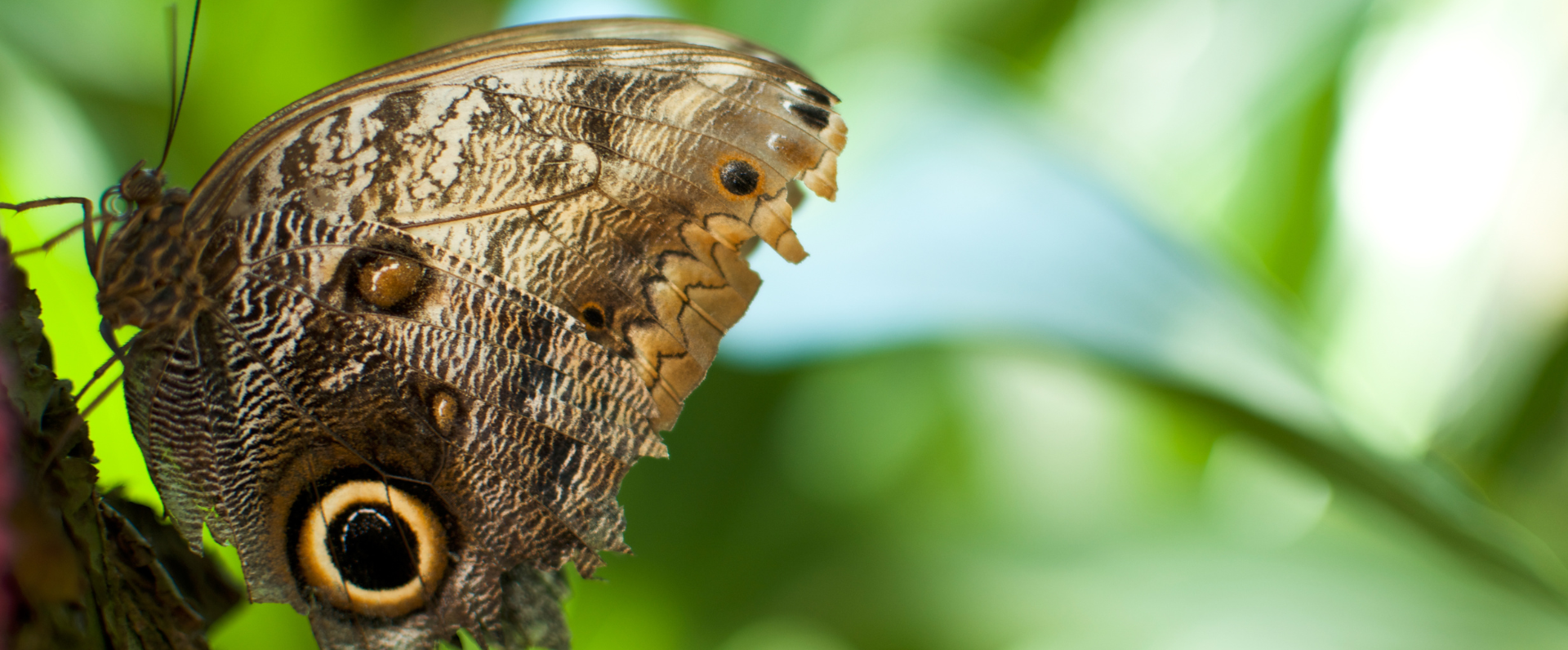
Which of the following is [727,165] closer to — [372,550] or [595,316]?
[595,316]

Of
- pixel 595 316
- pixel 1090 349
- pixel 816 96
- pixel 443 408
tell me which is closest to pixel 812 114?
pixel 816 96

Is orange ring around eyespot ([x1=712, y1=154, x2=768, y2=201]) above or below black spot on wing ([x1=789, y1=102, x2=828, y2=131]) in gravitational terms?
below

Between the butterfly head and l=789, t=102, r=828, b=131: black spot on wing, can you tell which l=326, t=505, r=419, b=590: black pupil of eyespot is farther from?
l=789, t=102, r=828, b=131: black spot on wing

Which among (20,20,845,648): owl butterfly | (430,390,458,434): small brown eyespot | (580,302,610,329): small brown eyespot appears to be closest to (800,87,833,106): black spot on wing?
(20,20,845,648): owl butterfly

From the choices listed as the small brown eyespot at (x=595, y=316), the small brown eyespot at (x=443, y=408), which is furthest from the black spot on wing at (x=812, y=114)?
the small brown eyespot at (x=443, y=408)

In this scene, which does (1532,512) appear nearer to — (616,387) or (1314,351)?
(1314,351)

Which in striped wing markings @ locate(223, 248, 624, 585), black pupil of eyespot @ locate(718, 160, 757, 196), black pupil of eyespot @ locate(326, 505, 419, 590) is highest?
black pupil of eyespot @ locate(718, 160, 757, 196)

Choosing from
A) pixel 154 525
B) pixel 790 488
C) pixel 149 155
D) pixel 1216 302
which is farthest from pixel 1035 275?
pixel 149 155
